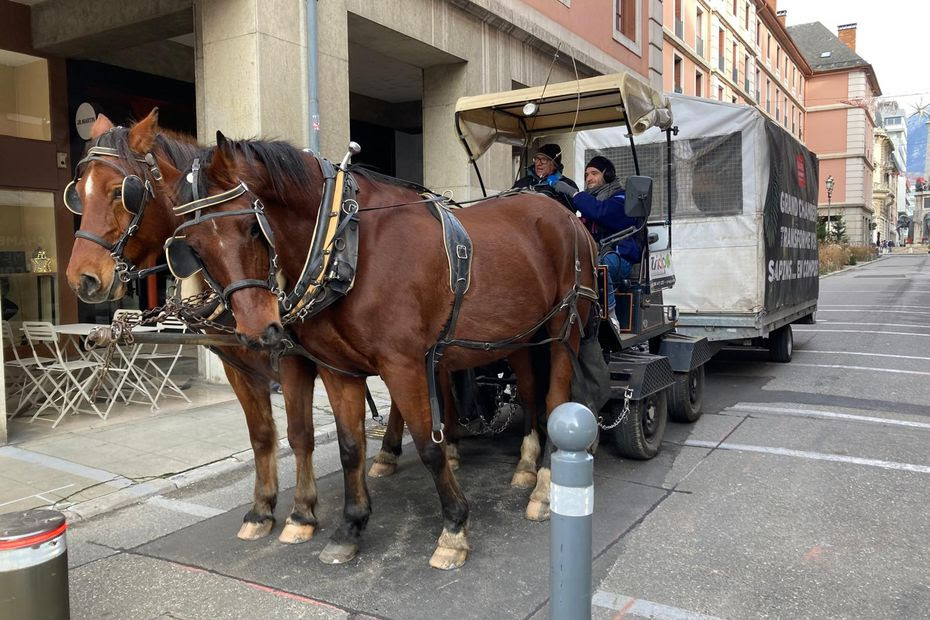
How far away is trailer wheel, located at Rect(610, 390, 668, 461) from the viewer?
529cm

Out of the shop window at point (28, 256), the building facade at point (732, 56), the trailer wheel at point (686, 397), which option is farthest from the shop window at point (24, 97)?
the building facade at point (732, 56)

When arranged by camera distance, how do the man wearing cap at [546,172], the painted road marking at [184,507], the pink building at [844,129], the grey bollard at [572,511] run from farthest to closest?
the pink building at [844,129]
the man wearing cap at [546,172]
the painted road marking at [184,507]
the grey bollard at [572,511]

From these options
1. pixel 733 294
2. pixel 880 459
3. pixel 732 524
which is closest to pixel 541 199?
pixel 732 524

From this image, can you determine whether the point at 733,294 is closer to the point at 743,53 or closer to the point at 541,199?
the point at 541,199

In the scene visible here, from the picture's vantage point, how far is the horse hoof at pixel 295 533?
400cm

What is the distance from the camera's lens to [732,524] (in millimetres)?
4184

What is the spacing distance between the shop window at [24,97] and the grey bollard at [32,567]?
26.9 ft

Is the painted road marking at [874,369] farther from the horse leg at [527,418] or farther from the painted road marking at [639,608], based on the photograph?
the painted road marking at [639,608]

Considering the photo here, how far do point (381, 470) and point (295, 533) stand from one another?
1270 millimetres

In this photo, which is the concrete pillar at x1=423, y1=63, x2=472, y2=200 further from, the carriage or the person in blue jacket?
the person in blue jacket

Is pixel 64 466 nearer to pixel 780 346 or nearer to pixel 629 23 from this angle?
pixel 780 346

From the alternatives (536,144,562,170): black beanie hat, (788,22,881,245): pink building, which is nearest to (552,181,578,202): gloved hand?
(536,144,562,170): black beanie hat

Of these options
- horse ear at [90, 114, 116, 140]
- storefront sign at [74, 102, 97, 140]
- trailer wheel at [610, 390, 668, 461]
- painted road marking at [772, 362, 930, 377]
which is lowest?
painted road marking at [772, 362, 930, 377]

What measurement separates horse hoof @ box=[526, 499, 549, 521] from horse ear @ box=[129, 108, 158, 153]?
293cm
